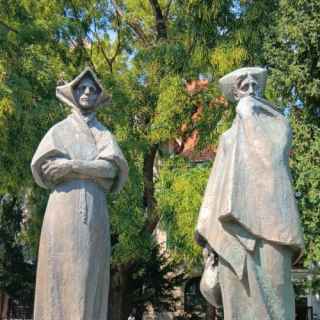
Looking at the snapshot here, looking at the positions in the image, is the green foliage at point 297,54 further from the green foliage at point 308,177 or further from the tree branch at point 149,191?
the tree branch at point 149,191

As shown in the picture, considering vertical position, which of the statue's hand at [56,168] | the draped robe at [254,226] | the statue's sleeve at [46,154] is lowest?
the draped robe at [254,226]

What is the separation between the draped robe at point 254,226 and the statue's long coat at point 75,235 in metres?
0.98

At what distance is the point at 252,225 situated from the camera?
5137 millimetres

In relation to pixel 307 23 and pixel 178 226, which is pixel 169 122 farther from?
pixel 307 23

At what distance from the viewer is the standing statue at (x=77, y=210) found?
5.75 m

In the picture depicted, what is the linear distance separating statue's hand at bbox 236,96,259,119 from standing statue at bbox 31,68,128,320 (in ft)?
3.70

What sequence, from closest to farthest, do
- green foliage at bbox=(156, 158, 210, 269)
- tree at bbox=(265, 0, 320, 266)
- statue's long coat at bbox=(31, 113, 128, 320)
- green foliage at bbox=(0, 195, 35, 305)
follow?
statue's long coat at bbox=(31, 113, 128, 320), green foliage at bbox=(156, 158, 210, 269), tree at bbox=(265, 0, 320, 266), green foliage at bbox=(0, 195, 35, 305)

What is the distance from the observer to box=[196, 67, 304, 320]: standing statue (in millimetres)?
5070

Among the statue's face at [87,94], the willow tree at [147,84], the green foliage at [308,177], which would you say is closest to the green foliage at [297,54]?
the green foliage at [308,177]

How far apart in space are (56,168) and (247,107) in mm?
1591

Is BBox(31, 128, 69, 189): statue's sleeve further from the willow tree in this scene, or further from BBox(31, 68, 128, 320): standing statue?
the willow tree

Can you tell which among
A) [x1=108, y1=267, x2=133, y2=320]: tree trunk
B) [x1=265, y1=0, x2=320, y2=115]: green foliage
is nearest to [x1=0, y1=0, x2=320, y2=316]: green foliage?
[x1=265, y1=0, x2=320, y2=115]: green foliage

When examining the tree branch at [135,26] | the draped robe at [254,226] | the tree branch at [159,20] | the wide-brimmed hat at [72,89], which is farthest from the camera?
the tree branch at [135,26]

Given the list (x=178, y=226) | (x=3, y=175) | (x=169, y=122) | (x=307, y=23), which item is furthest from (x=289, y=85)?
(x=3, y=175)
